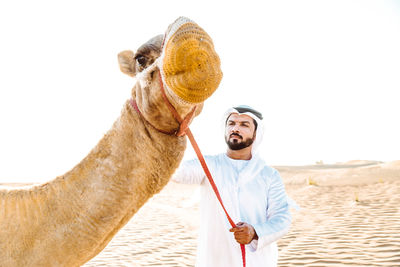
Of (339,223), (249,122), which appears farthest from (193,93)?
(339,223)

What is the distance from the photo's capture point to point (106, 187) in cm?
140

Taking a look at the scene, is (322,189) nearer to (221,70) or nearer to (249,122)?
(249,122)

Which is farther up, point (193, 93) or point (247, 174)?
point (193, 93)

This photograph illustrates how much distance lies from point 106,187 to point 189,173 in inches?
63.4

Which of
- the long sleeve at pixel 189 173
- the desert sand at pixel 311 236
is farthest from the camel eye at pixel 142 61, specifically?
the desert sand at pixel 311 236

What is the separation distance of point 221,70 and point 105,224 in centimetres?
78

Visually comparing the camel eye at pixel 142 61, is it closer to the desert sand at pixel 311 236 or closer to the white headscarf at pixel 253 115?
the white headscarf at pixel 253 115

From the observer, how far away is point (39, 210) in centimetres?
149

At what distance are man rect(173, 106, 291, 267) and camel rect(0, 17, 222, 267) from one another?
53.5 inches

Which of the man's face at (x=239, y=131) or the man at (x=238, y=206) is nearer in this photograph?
the man at (x=238, y=206)

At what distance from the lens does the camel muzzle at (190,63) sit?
115 cm

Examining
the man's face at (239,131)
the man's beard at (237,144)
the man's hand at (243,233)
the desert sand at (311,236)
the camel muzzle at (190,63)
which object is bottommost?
the desert sand at (311,236)

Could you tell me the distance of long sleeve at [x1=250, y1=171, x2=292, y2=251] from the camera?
8.70 feet

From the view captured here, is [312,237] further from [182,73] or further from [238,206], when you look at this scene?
[182,73]
